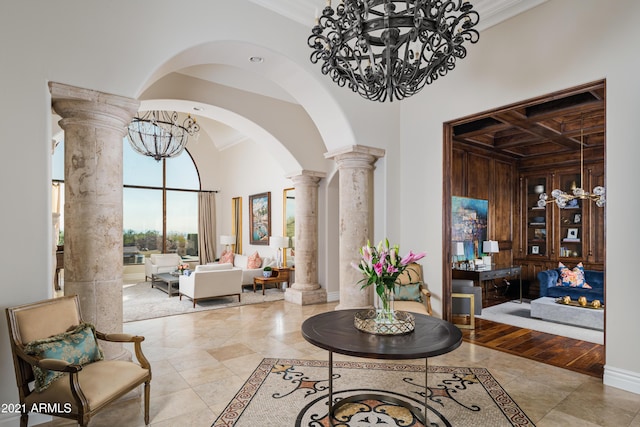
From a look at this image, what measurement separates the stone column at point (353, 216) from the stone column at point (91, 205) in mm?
2936

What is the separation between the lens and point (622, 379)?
3.29m

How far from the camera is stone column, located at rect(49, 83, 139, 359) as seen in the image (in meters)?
2.98

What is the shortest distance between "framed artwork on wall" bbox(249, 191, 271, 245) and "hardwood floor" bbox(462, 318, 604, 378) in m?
6.05

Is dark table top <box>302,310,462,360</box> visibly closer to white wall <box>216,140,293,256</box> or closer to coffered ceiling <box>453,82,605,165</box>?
coffered ceiling <box>453,82,605,165</box>

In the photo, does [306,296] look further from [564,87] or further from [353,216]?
→ [564,87]

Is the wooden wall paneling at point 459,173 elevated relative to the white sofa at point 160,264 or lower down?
elevated

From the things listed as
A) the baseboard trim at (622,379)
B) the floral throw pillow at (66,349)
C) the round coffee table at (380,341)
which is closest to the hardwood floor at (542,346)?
the baseboard trim at (622,379)

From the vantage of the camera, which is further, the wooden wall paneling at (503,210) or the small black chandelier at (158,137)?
the wooden wall paneling at (503,210)

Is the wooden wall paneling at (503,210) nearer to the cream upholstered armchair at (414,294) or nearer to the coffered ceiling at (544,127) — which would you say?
the coffered ceiling at (544,127)

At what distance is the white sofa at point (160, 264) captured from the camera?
1009cm

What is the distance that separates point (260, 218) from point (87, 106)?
24.0 feet

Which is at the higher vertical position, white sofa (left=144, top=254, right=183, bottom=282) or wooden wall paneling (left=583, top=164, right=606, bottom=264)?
wooden wall paneling (left=583, top=164, right=606, bottom=264)

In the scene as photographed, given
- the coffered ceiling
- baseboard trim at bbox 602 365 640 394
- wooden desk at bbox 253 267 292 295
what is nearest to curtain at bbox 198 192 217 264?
wooden desk at bbox 253 267 292 295

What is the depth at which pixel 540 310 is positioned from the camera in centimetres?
586
